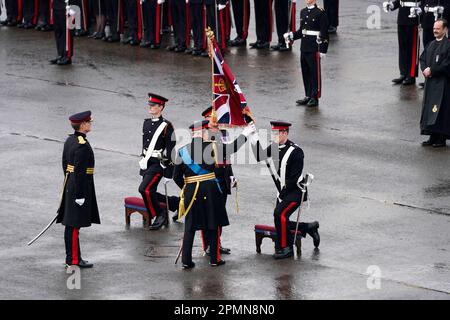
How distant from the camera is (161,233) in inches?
598

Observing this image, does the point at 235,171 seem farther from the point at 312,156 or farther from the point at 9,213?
the point at 9,213

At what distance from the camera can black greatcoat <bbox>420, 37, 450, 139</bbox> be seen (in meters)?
18.7

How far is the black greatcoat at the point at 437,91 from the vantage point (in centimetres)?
1872

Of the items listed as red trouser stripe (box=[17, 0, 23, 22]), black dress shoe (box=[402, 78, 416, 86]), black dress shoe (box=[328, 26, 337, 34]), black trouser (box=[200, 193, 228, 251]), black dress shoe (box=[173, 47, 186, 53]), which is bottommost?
black trouser (box=[200, 193, 228, 251])

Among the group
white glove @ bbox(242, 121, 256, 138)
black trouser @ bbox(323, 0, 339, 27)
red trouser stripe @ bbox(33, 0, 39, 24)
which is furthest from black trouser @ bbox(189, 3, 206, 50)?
white glove @ bbox(242, 121, 256, 138)

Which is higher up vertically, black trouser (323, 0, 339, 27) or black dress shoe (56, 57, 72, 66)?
black trouser (323, 0, 339, 27)

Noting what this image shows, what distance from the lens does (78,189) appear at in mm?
13898

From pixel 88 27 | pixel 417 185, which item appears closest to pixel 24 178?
pixel 417 185

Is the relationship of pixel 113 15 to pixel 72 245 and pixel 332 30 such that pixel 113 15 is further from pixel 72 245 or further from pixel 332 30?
pixel 72 245

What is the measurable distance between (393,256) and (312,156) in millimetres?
4440

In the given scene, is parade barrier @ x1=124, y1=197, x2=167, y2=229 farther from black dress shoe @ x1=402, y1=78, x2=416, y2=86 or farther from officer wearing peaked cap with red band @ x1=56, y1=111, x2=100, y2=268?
black dress shoe @ x1=402, y1=78, x2=416, y2=86

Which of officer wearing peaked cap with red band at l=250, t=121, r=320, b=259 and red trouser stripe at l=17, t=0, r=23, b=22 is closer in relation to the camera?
officer wearing peaked cap with red band at l=250, t=121, r=320, b=259

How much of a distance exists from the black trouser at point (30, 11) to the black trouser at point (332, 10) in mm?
6332
